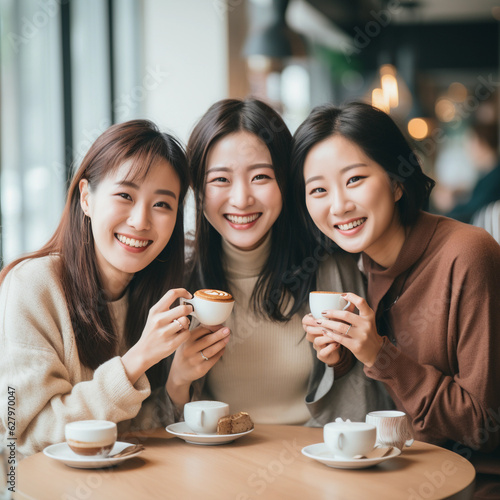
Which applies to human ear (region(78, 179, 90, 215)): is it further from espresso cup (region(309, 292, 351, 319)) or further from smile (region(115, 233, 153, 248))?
espresso cup (region(309, 292, 351, 319))

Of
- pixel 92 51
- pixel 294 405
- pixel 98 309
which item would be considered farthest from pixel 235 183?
pixel 92 51

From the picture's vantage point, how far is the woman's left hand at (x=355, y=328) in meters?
1.65

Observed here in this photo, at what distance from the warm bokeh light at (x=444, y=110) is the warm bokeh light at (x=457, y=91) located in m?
0.12

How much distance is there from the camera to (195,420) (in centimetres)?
156

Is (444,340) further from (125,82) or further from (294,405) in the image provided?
(125,82)

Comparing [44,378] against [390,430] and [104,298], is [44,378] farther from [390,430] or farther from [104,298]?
[390,430]

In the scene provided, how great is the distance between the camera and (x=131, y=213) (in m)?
1.76

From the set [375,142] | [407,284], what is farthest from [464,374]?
[375,142]

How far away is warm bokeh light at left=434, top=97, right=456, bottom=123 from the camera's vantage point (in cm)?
927

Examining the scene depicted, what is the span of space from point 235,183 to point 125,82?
8.94 feet

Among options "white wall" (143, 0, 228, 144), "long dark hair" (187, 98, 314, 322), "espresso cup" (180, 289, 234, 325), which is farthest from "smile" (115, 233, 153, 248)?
"white wall" (143, 0, 228, 144)

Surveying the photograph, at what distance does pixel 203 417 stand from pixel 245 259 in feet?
2.23

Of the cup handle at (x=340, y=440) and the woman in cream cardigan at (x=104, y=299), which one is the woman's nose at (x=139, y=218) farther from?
the cup handle at (x=340, y=440)

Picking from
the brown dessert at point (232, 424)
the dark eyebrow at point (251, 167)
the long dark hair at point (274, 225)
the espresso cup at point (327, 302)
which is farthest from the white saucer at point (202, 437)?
the dark eyebrow at point (251, 167)
